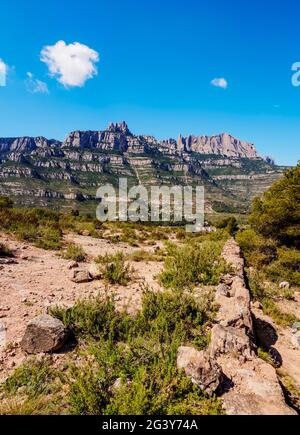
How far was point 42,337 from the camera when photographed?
15.1 feet

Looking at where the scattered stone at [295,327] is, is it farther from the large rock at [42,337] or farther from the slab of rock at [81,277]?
the large rock at [42,337]

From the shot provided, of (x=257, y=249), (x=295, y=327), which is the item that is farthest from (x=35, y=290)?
(x=257, y=249)

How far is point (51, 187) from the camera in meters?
182

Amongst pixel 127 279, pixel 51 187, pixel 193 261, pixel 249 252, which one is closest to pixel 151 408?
pixel 127 279

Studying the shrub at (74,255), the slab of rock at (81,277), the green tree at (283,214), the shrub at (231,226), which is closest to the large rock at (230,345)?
the slab of rock at (81,277)

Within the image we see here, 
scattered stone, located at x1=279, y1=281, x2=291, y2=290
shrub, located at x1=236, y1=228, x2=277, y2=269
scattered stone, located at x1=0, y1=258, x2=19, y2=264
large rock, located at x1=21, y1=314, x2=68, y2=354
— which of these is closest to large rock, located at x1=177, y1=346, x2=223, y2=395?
large rock, located at x1=21, y1=314, x2=68, y2=354

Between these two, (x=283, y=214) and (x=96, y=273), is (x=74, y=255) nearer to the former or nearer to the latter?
(x=96, y=273)

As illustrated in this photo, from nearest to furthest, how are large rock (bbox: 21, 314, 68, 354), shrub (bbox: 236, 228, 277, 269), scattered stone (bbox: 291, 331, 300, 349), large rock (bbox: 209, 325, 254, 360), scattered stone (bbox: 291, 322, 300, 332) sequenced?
large rock (bbox: 21, 314, 68, 354) → large rock (bbox: 209, 325, 254, 360) → scattered stone (bbox: 291, 331, 300, 349) → scattered stone (bbox: 291, 322, 300, 332) → shrub (bbox: 236, 228, 277, 269)

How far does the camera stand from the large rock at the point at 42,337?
14.9 feet

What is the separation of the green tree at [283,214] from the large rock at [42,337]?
12.8 metres

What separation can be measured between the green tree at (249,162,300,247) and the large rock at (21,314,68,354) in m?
12.8

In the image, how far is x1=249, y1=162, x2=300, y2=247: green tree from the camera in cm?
1455

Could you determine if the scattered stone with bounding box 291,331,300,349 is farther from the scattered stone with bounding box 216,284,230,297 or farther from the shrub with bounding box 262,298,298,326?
the scattered stone with bounding box 216,284,230,297
